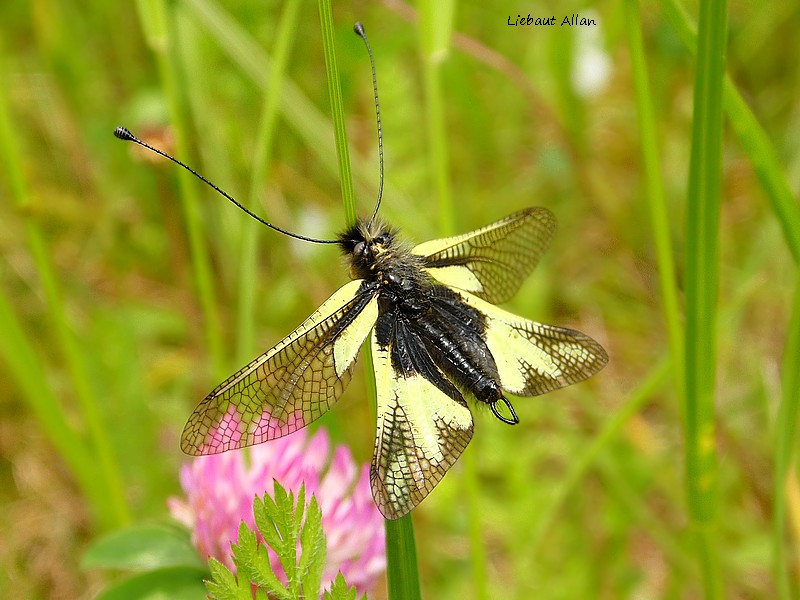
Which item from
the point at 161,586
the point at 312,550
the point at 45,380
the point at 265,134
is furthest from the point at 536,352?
the point at 45,380

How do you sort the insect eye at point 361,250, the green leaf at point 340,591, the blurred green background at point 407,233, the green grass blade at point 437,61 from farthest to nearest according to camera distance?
the blurred green background at point 407,233
the green grass blade at point 437,61
the insect eye at point 361,250
the green leaf at point 340,591

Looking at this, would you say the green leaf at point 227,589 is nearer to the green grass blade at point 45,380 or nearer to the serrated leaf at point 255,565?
the serrated leaf at point 255,565

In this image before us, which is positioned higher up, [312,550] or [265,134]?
[265,134]

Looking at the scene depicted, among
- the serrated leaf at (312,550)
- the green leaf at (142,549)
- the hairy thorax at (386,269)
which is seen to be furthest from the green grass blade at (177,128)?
the serrated leaf at (312,550)

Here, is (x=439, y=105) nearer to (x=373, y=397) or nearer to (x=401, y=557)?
(x=373, y=397)

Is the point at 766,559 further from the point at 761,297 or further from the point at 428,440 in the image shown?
the point at 428,440

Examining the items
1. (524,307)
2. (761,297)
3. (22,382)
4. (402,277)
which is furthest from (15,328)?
(761,297)
